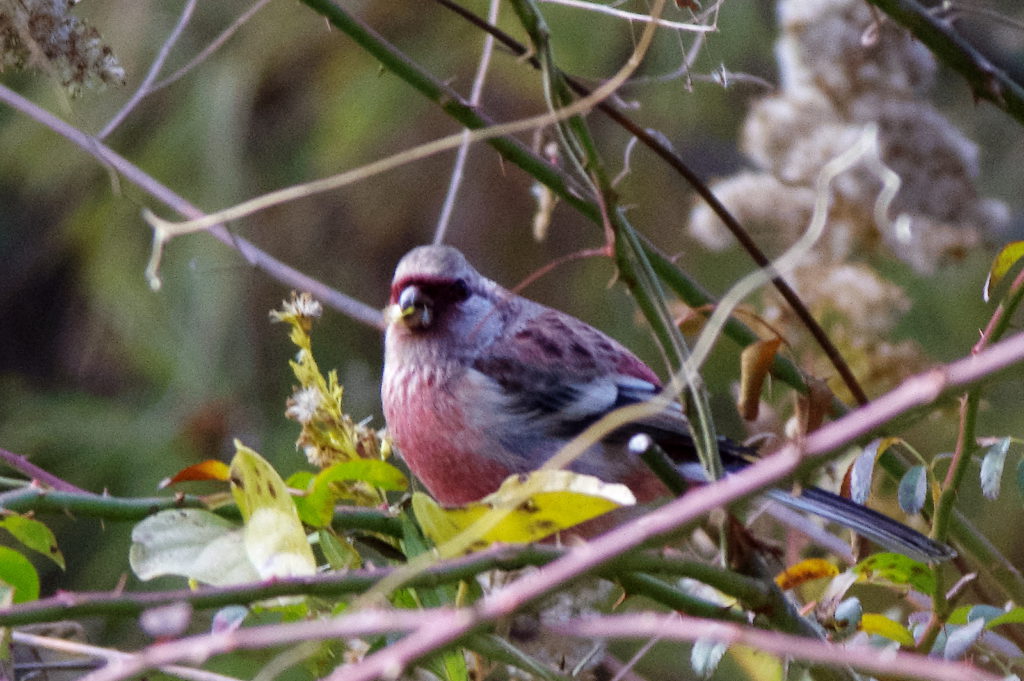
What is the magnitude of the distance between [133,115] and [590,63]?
1558mm

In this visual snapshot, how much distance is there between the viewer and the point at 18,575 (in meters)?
1.34

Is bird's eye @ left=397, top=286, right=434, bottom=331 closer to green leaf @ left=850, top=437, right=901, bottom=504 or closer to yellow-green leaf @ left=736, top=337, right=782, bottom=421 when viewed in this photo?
yellow-green leaf @ left=736, top=337, right=782, bottom=421

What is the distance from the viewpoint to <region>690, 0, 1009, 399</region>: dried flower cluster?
270 centimetres

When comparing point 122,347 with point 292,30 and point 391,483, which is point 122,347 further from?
point 391,483

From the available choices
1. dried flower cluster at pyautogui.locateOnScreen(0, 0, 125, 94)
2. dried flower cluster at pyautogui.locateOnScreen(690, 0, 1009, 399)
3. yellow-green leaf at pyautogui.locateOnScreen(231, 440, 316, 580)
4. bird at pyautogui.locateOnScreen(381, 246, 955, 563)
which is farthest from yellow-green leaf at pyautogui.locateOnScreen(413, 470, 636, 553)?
dried flower cluster at pyautogui.locateOnScreen(690, 0, 1009, 399)

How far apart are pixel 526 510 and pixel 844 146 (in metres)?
1.72

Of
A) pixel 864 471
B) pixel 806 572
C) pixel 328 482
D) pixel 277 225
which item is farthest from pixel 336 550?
pixel 277 225

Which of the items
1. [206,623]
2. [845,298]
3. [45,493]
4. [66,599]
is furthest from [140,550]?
[845,298]

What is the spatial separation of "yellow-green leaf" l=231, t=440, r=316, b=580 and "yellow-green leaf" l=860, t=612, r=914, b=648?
629mm

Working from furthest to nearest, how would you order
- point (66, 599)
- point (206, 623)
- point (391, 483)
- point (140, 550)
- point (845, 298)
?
point (845, 298) → point (206, 623) → point (391, 483) → point (140, 550) → point (66, 599)

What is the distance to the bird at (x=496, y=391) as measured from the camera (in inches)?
84.0

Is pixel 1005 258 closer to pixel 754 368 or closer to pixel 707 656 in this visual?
pixel 754 368

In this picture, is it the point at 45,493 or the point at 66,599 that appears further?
the point at 45,493

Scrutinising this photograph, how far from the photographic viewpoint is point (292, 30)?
4.24 m
